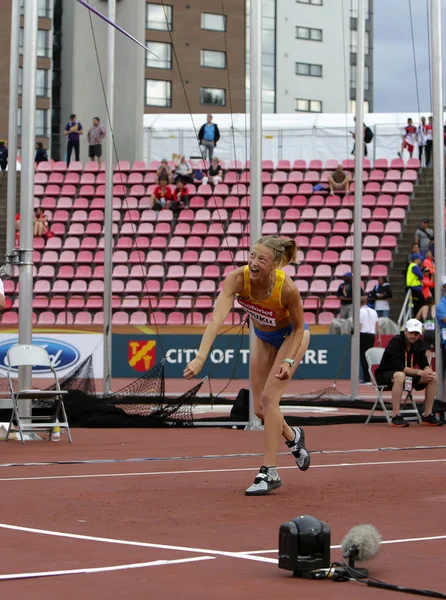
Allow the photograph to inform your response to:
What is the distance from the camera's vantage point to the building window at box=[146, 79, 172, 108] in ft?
285

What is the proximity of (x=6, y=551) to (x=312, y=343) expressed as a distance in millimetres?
25428

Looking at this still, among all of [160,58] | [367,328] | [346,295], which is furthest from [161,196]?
[160,58]

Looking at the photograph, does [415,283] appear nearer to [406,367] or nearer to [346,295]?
[346,295]

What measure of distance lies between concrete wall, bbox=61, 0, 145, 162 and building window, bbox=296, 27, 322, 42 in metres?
52.6

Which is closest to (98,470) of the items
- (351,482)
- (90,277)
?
(351,482)

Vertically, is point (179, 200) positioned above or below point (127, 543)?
above

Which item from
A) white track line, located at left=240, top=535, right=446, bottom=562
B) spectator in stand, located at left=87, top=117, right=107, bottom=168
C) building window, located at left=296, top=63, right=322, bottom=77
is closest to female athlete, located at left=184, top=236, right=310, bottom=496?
white track line, located at left=240, top=535, right=446, bottom=562

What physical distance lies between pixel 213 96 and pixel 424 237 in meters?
56.1

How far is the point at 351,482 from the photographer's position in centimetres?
1049

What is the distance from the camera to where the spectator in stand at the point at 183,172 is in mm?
41406

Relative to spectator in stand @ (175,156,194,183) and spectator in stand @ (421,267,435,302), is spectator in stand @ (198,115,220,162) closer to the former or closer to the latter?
spectator in stand @ (175,156,194,183)

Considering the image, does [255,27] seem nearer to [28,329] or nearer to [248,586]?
[28,329]

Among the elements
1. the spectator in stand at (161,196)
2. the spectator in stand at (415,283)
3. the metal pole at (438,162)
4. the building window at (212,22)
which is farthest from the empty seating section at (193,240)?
the building window at (212,22)

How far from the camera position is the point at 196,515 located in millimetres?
8289
